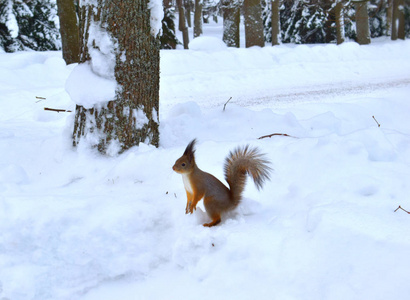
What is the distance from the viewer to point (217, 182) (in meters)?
2.68

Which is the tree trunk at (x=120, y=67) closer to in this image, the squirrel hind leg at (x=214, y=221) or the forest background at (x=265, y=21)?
the squirrel hind leg at (x=214, y=221)

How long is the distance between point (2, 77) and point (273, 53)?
7.50 m

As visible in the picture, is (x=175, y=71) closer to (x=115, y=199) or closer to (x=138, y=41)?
(x=138, y=41)

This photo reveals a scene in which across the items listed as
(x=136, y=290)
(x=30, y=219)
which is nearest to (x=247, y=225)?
(x=136, y=290)

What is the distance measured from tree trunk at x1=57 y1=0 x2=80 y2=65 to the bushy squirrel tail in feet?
25.7

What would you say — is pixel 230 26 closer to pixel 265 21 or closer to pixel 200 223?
pixel 265 21

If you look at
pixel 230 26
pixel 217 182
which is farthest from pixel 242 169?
pixel 230 26

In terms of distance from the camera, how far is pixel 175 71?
9.82 m

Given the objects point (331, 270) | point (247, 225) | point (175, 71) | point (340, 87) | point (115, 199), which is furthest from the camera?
point (175, 71)

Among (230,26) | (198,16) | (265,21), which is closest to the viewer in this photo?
(230,26)

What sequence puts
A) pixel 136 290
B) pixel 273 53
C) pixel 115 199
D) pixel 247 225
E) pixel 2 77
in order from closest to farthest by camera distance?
pixel 136 290 → pixel 247 225 → pixel 115 199 → pixel 2 77 → pixel 273 53

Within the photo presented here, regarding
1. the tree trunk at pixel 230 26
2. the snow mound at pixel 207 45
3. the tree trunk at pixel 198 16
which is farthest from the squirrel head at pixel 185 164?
the tree trunk at pixel 198 16

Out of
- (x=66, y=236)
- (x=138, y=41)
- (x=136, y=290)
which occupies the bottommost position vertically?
(x=136, y=290)

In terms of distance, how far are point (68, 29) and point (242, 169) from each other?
26.8 ft
